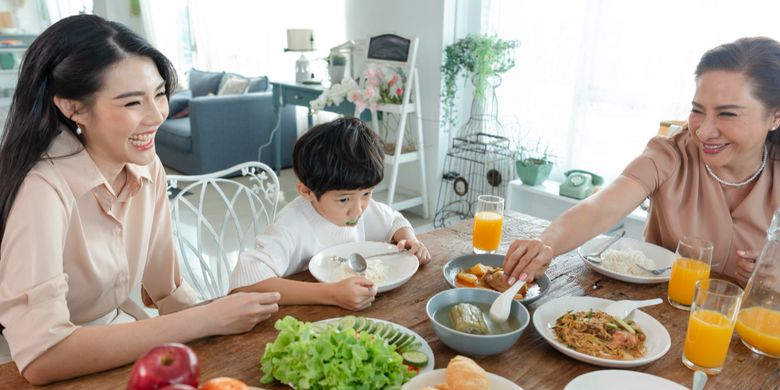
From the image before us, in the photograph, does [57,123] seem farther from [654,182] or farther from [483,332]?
[654,182]

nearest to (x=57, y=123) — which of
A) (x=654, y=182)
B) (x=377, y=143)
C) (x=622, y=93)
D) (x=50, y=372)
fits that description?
(x=50, y=372)

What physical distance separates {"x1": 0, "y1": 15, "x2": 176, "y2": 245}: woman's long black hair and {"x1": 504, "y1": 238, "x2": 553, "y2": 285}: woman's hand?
38.8 inches

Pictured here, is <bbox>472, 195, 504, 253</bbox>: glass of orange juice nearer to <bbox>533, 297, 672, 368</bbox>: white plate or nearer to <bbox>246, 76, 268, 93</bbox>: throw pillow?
<bbox>533, 297, 672, 368</bbox>: white plate

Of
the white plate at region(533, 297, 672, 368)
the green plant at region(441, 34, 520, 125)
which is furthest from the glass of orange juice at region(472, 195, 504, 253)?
the green plant at region(441, 34, 520, 125)

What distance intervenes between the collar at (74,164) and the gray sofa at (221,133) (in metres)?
3.82

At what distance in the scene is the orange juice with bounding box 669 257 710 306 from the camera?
122cm

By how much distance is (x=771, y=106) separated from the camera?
1414mm

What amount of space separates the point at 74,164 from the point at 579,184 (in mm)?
2783

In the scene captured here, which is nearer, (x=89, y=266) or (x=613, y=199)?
(x=89, y=266)

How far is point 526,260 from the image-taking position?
50.9 inches

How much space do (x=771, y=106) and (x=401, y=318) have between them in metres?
1.12

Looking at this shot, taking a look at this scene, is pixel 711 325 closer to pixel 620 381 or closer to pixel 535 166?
pixel 620 381

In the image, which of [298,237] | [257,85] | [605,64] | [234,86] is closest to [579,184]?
[605,64]

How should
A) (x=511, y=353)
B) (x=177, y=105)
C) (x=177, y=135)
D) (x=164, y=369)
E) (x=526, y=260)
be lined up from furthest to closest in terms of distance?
(x=177, y=105) < (x=177, y=135) < (x=526, y=260) < (x=511, y=353) < (x=164, y=369)
